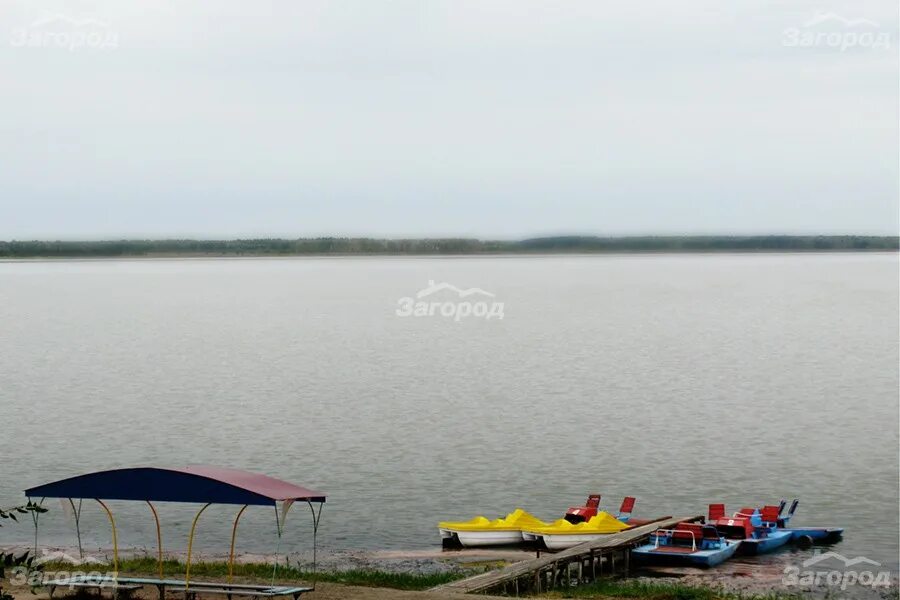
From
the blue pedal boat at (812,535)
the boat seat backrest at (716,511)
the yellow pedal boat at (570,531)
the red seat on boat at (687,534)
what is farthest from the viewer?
the boat seat backrest at (716,511)

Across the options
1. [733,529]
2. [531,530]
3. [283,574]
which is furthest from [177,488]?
[733,529]

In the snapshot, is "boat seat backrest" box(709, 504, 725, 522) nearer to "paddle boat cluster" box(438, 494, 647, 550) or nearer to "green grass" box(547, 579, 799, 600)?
"paddle boat cluster" box(438, 494, 647, 550)

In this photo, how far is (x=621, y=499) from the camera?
118ft

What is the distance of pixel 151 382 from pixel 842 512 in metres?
45.2

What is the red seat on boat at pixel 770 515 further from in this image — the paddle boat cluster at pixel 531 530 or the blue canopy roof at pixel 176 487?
the blue canopy roof at pixel 176 487

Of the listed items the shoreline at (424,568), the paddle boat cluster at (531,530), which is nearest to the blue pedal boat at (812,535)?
the shoreline at (424,568)

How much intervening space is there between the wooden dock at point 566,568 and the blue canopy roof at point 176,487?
495cm

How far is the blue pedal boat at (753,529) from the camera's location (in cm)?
2989

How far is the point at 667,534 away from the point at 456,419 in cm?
2481

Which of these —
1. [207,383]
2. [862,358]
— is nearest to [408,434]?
[207,383]

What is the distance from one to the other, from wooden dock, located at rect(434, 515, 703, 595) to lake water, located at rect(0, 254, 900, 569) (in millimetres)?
5263

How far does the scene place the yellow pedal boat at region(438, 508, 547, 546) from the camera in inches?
1168

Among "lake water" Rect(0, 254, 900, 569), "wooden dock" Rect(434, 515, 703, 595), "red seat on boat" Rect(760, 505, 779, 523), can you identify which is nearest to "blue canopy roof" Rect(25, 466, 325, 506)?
"wooden dock" Rect(434, 515, 703, 595)

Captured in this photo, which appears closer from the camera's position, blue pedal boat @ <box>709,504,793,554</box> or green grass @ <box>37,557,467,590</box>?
green grass @ <box>37,557,467,590</box>
